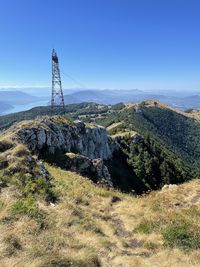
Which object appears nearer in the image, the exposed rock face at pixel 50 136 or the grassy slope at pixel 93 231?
the grassy slope at pixel 93 231

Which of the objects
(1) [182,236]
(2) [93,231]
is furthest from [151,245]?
(2) [93,231]

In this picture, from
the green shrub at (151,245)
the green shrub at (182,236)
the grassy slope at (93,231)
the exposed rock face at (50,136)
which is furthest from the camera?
the exposed rock face at (50,136)

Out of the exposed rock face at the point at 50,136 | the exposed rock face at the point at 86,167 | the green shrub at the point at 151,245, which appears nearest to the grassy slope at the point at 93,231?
the green shrub at the point at 151,245

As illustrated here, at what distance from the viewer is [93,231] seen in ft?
41.2

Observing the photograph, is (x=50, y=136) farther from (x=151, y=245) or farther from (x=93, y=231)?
(x=151, y=245)

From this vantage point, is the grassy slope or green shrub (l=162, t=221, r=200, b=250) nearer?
the grassy slope

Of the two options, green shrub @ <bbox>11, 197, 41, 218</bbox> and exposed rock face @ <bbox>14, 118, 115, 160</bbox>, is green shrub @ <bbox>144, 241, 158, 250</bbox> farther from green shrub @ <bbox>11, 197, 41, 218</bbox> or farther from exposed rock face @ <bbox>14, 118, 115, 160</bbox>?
exposed rock face @ <bbox>14, 118, 115, 160</bbox>

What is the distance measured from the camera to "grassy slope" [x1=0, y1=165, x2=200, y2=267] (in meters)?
9.87

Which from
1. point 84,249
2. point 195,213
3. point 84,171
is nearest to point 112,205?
point 195,213

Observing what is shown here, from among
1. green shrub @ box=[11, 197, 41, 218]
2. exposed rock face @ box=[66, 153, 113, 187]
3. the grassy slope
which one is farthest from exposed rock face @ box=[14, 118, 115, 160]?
green shrub @ box=[11, 197, 41, 218]

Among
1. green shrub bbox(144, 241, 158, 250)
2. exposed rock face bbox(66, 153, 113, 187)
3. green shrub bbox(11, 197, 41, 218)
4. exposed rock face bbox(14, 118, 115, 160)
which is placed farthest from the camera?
exposed rock face bbox(14, 118, 115, 160)

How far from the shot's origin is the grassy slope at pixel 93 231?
32.4 ft

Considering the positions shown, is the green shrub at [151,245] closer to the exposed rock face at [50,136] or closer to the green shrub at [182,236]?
the green shrub at [182,236]

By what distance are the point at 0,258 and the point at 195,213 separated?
921cm
